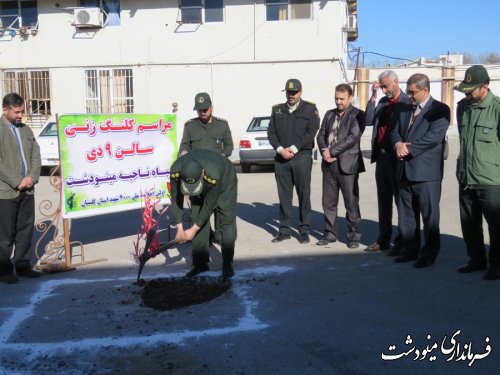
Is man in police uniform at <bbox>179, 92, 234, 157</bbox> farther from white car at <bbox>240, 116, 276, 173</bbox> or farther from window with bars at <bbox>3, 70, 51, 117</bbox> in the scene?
window with bars at <bbox>3, 70, 51, 117</bbox>

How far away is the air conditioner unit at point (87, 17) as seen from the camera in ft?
67.8

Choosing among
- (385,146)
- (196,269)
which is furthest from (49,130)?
(385,146)

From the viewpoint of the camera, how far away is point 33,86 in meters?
22.1

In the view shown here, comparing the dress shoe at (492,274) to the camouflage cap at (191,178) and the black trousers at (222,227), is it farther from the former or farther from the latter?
the camouflage cap at (191,178)

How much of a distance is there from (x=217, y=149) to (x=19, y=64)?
17.6m

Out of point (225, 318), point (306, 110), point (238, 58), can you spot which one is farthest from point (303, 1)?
point (225, 318)

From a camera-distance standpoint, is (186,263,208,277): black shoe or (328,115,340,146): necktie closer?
(186,263,208,277): black shoe

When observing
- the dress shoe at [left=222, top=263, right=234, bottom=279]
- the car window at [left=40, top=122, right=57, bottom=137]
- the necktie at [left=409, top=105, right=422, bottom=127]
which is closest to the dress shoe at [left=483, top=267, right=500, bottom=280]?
the necktie at [left=409, top=105, right=422, bottom=127]

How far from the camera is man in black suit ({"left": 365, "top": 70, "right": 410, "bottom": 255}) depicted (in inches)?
260

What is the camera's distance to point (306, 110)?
7.41 metres

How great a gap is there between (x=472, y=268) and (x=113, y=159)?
14.0ft

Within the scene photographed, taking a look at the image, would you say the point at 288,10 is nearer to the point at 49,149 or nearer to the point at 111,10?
the point at 111,10

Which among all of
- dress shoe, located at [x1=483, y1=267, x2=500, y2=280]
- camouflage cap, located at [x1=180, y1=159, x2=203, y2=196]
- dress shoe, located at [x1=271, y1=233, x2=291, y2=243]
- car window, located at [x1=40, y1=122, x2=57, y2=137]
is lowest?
dress shoe, located at [x1=271, y1=233, x2=291, y2=243]

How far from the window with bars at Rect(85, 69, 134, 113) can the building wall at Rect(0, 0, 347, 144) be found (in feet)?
0.89
